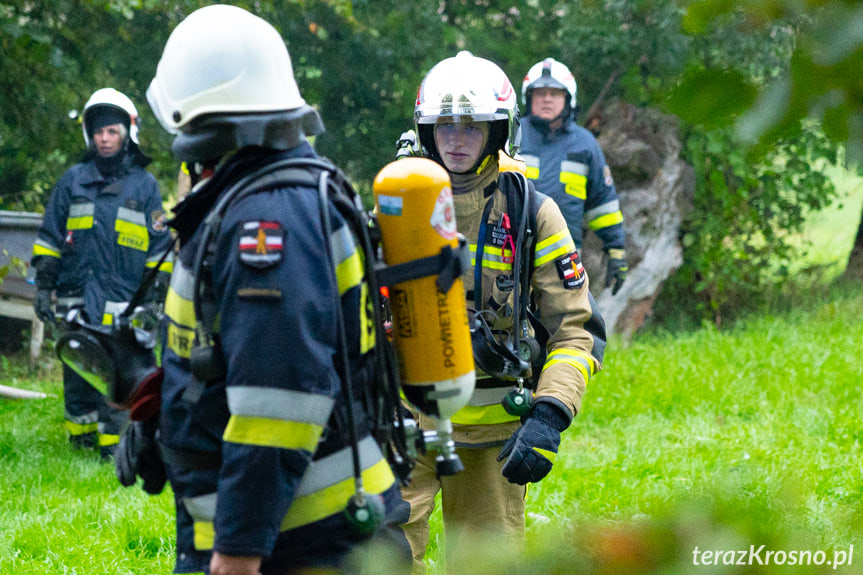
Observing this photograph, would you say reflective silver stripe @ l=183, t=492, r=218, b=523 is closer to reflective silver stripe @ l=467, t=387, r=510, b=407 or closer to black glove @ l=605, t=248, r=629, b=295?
reflective silver stripe @ l=467, t=387, r=510, b=407

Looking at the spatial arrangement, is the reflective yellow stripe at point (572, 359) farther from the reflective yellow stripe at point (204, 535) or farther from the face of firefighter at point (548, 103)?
the face of firefighter at point (548, 103)

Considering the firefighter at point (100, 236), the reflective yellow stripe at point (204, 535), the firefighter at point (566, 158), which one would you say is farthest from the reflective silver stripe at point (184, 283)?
the firefighter at point (566, 158)

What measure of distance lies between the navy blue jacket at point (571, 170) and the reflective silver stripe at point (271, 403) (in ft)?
16.6

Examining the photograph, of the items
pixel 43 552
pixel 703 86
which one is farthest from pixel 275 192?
pixel 43 552

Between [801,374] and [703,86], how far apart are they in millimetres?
6747

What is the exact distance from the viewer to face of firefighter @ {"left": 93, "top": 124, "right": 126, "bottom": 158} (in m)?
6.39

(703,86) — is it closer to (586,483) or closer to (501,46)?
(586,483)

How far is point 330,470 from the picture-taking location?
1.98 meters

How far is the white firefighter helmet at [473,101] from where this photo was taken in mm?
3086

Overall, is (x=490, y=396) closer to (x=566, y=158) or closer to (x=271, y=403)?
(x=271, y=403)

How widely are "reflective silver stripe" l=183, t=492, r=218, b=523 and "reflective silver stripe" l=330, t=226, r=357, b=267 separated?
54 cm

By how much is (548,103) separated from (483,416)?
429 cm

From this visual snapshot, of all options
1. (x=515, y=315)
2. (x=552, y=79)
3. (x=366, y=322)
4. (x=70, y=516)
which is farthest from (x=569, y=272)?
(x=552, y=79)

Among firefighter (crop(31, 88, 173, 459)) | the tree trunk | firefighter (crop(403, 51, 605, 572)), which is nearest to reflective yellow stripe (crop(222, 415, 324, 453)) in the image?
firefighter (crop(403, 51, 605, 572))
